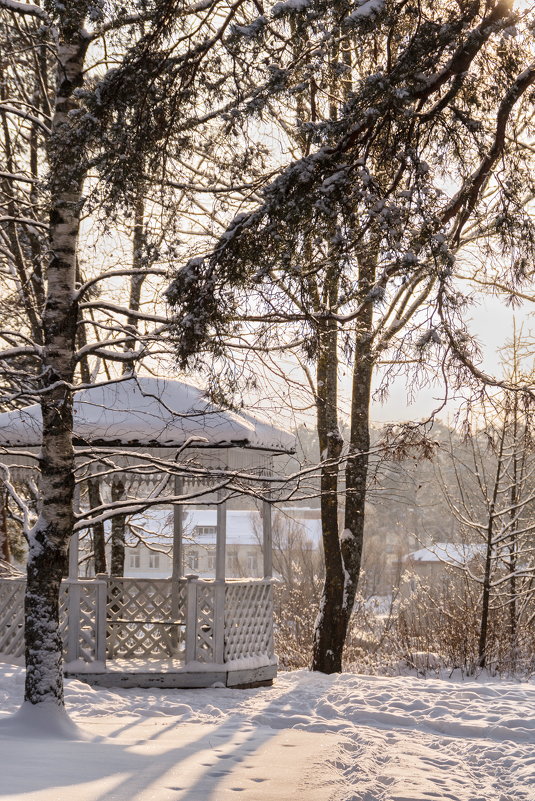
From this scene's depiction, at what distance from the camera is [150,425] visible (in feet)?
37.5

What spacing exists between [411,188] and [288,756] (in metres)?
4.42

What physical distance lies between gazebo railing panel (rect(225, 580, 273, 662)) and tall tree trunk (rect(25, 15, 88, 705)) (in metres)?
4.15

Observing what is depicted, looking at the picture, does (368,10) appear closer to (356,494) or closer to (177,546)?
(356,494)

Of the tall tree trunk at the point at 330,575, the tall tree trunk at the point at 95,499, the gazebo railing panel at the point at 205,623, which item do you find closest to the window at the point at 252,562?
the tall tree trunk at the point at 95,499

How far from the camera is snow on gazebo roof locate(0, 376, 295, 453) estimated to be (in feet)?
36.7

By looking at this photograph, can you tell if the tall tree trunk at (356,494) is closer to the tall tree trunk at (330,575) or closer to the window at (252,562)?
the tall tree trunk at (330,575)

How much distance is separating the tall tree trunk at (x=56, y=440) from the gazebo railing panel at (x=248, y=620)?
4.15 meters

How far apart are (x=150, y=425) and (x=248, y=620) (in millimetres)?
2992

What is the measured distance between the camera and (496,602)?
16891 mm

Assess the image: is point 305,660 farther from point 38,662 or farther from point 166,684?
point 38,662

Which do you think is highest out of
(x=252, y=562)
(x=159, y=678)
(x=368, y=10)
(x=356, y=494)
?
(x=368, y=10)

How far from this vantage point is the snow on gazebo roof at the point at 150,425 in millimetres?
11180

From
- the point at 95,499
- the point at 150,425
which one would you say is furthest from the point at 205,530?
the point at 150,425

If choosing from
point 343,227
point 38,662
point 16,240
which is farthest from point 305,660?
point 343,227
